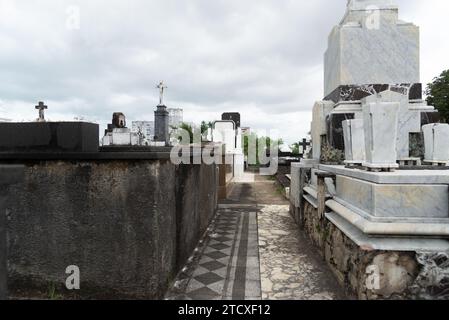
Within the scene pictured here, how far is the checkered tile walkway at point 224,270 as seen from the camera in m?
3.42

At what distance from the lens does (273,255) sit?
15.6 ft

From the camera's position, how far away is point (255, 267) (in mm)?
4270

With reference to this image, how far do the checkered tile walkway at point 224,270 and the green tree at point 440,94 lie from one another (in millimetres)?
28537

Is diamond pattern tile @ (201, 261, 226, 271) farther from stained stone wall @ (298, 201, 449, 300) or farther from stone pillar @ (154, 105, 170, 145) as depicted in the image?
stone pillar @ (154, 105, 170, 145)

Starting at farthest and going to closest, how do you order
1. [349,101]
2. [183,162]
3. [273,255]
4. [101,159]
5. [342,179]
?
[349,101] < [273,255] < [183,162] < [342,179] < [101,159]

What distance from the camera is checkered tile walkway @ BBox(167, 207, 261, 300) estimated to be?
3.42 m

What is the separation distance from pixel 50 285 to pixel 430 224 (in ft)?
13.2

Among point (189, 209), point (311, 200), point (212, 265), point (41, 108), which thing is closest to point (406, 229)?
point (212, 265)

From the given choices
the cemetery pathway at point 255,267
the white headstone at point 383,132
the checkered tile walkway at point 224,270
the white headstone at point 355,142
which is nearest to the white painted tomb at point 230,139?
the cemetery pathway at point 255,267

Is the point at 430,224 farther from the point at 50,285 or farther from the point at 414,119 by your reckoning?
the point at 50,285

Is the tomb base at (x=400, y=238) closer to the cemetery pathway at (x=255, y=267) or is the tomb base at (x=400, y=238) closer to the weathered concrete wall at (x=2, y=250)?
the cemetery pathway at (x=255, y=267)

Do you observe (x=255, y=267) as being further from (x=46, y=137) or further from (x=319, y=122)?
(x=319, y=122)
